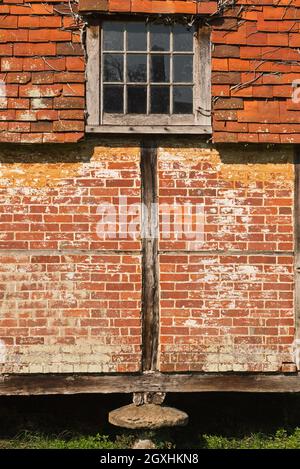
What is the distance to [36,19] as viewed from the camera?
21.0 ft

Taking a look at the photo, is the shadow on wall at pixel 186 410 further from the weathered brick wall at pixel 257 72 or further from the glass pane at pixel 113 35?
the glass pane at pixel 113 35

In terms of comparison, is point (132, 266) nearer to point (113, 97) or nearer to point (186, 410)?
point (113, 97)

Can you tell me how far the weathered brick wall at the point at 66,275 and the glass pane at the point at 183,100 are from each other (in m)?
0.85

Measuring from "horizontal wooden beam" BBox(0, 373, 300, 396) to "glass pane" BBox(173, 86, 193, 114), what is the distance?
9.05 ft

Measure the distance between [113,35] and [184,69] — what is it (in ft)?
2.70

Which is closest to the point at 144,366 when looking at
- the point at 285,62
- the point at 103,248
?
the point at 103,248

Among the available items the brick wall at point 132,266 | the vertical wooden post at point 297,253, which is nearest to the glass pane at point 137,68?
the brick wall at point 132,266

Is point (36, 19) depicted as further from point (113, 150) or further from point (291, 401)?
point (291, 401)

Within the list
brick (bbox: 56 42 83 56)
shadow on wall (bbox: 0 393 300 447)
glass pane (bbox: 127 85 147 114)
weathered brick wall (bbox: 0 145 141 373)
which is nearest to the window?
glass pane (bbox: 127 85 147 114)

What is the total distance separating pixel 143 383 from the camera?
647cm

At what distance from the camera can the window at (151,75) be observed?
649 cm

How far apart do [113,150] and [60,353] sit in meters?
2.15

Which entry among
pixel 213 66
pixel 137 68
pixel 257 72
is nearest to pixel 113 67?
pixel 137 68

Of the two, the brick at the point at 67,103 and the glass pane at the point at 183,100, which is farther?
the glass pane at the point at 183,100
